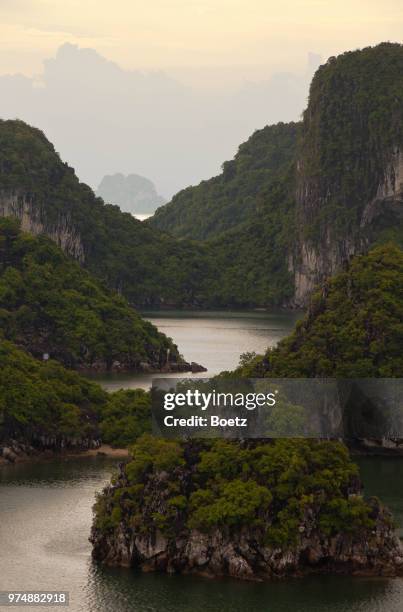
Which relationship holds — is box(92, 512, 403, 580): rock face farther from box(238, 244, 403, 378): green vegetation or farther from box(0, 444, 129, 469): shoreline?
box(238, 244, 403, 378): green vegetation

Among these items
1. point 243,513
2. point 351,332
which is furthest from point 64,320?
point 243,513

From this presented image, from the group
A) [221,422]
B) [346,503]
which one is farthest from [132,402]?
[346,503]

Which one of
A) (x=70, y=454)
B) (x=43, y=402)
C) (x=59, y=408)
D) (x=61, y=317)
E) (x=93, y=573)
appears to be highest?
(x=61, y=317)

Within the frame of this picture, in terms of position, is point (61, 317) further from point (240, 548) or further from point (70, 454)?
point (240, 548)

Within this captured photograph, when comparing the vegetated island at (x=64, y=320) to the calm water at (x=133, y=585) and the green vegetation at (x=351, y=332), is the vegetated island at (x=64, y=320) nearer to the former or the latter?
the green vegetation at (x=351, y=332)

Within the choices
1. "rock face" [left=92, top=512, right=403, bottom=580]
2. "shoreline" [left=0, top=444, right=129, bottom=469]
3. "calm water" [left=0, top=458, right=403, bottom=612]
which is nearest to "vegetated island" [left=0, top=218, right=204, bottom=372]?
"shoreline" [left=0, top=444, right=129, bottom=469]

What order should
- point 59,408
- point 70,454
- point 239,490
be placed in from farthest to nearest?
point 59,408
point 70,454
point 239,490
